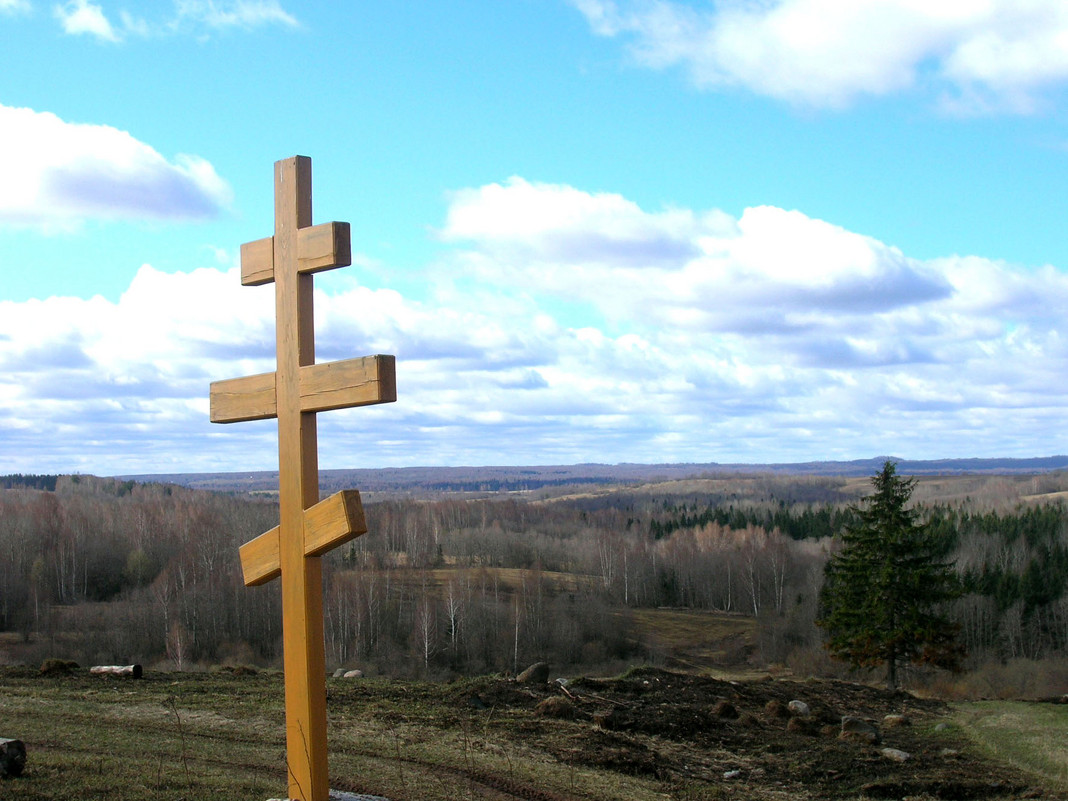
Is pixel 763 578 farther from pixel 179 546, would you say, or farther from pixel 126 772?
pixel 126 772

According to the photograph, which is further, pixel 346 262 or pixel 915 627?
pixel 915 627

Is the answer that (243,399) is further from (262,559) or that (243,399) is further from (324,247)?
(324,247)

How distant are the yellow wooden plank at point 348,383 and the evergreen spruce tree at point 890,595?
88.1ft

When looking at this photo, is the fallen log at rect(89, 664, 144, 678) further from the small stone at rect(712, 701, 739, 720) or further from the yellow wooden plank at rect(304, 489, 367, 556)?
the yellow wooden plank at rect(304, 489, 367, 556)

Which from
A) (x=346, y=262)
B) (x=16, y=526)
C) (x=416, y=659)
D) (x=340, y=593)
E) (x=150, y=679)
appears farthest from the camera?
(x=16, y=526)

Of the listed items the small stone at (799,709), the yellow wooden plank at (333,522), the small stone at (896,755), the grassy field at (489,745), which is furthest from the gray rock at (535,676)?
the yellow wooden plank at (333,522)

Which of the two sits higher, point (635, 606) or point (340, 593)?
point (340, 593)

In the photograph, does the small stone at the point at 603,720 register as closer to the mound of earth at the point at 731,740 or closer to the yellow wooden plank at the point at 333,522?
the mound of earth at the point at 731,740

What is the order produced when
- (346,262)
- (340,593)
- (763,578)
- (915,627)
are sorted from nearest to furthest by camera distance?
(346,262) < (915,627) < (340,593) < (763,578)

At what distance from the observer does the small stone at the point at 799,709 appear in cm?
1639

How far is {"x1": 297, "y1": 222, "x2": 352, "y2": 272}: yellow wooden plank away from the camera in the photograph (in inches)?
221

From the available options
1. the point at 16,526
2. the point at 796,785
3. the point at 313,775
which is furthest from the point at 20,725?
the point at 16,526

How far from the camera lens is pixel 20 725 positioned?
1105cm

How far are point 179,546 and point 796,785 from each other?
6912 centimetres
